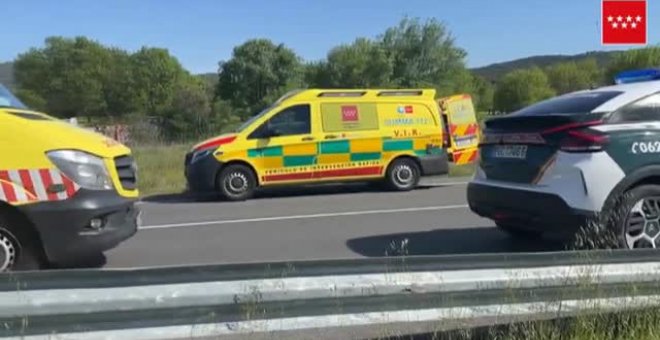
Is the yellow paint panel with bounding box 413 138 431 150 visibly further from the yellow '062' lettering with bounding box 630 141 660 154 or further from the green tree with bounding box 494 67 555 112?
the green tree with bounding box 494 67 555 112

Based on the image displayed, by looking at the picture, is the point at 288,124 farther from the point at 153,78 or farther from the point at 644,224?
the point at 153,78

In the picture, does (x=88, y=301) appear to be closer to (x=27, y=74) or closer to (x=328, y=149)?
(x=328, y=149)

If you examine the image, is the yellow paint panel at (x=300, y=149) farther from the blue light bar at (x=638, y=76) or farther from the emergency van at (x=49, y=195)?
the emergency van at (x=49, y=195)

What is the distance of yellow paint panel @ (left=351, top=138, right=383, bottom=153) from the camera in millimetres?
12580

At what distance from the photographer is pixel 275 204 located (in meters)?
11.3

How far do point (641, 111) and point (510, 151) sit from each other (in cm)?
114

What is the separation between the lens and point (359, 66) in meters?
86.7

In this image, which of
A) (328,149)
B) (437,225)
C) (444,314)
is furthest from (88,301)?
(328,149)

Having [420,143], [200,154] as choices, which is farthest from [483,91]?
[200,154]

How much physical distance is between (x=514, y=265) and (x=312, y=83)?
93117 mm

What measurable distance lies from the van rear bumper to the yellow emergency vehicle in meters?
0.36

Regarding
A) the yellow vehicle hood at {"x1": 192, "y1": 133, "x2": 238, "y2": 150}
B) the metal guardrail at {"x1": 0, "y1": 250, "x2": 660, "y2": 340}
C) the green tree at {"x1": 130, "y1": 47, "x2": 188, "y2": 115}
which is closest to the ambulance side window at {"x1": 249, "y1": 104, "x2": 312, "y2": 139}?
the yellow vehicle hood at {"x1": 192, "y1": 133, "x2": 238, "y2": 150}

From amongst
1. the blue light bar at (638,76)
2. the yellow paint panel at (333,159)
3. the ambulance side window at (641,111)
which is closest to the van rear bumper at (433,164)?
the yellow paint panel at (333,159)

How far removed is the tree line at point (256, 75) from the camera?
85062 millimetres
